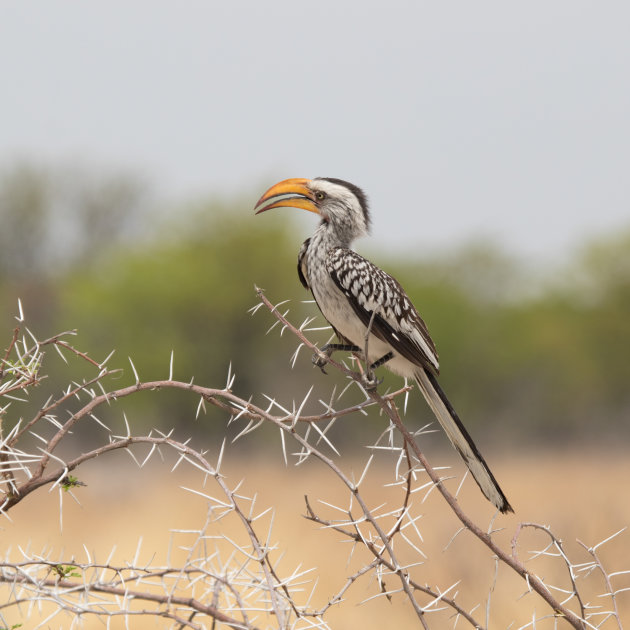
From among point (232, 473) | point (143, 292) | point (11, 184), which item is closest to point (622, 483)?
point (232, 473)

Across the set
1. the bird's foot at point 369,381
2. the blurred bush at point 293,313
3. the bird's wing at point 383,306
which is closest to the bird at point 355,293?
the bird's wing at point 383,306

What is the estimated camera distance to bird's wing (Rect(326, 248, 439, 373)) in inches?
133

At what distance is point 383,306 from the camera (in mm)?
3570

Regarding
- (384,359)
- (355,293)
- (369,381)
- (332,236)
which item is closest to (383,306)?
(355,293)

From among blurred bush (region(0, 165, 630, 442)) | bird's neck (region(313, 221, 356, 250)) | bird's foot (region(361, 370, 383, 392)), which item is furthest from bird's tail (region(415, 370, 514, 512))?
blurred bush (region(0, 165, 630, 442))

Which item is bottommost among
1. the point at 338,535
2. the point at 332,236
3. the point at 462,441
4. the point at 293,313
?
the point at 462,441

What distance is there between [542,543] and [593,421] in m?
25.1

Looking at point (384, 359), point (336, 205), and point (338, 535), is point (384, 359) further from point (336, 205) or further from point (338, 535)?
point (338, 535)

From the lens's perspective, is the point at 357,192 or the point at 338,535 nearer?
the point at 357,192

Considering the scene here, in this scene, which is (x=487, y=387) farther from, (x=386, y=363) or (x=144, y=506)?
(x=386, y=363)

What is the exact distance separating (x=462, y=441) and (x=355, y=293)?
957 millimetres

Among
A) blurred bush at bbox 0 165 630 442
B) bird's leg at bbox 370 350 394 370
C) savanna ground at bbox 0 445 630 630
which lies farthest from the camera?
blurred bush at bbox 0 165 630 442

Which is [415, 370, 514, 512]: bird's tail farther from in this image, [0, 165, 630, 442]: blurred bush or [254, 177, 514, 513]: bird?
[0, 165, 630, 442]: blurred bush

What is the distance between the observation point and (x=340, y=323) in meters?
3.57
